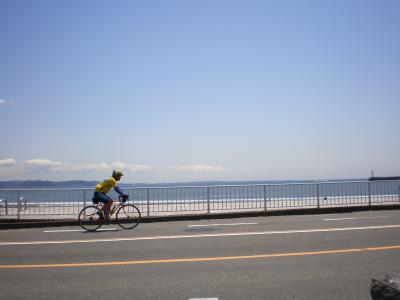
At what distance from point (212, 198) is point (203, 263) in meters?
9.15

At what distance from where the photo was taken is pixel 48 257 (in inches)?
313

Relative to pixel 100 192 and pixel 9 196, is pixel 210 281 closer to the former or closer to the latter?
pixel 100 192

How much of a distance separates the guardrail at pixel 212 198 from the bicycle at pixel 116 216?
1.66 meters

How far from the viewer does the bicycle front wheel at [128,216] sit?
1291cm

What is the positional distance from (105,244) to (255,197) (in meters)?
8.66

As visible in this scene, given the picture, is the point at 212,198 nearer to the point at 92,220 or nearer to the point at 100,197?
the point at 100,197

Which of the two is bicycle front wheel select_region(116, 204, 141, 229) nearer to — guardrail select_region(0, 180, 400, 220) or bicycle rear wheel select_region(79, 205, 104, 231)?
bicycle rear wheel select_region(79, 205, 104, 231)

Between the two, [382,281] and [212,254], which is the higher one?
[382,281]

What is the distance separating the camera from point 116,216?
12.9 meters

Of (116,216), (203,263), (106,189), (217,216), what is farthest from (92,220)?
(203,263)

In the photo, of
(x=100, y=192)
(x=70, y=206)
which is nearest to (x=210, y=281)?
(x=100, y=192)

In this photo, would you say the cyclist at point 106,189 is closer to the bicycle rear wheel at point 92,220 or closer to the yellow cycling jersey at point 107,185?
the yellow cycling jersey at point 107,185

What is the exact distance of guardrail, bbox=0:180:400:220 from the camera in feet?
50.6

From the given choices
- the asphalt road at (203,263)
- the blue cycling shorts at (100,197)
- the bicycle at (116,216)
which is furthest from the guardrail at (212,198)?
the asphalt road at (203,263)
